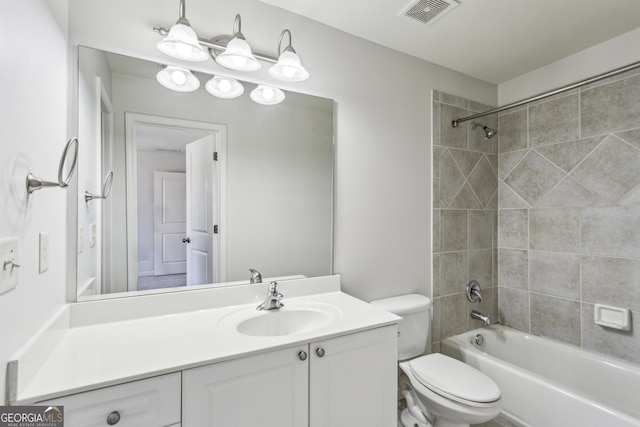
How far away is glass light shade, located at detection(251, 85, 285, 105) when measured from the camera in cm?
152

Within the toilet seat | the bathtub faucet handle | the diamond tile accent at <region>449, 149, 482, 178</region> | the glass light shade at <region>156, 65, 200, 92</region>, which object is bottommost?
the toilet seat

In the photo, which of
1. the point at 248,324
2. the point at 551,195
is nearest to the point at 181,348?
the point at 248,324

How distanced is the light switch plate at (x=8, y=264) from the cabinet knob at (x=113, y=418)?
15.9 inches

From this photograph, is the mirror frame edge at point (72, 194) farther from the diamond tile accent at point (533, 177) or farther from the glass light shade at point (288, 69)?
the diamond tile accent at point (533, 177)

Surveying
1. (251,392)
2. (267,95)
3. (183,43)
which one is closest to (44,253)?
(251,392)

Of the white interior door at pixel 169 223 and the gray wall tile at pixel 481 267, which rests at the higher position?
the white interior door at pixel 169 223

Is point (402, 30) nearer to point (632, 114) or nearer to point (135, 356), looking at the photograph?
point (632, 114)

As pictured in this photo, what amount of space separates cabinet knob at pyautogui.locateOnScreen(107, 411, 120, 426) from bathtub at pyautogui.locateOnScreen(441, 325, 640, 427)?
72.6 inches

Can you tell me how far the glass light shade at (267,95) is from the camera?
1.52 metres

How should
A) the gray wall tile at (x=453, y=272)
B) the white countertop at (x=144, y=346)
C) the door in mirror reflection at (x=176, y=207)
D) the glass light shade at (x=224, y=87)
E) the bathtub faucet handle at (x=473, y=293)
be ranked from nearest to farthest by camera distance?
the white countertop at (x=144, y=346) → the door in mirror reflection at (x=176, y=207) → the glass light shade at (x=224, y=87) → the gray wall tile at (x=453, y=272) → the bathtub faucet handle at (x=473, y=293)

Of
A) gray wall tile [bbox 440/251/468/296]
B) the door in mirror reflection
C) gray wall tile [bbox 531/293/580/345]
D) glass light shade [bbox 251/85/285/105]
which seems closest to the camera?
the door in mirror reflection

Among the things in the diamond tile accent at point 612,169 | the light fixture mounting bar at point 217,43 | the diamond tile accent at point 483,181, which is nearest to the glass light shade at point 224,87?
the light fixture mounting bar at point 217,43

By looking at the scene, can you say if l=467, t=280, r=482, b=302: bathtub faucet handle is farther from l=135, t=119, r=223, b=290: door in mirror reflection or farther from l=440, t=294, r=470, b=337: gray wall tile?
l=135, t=119, r=223, b=290: door in mirror reflection

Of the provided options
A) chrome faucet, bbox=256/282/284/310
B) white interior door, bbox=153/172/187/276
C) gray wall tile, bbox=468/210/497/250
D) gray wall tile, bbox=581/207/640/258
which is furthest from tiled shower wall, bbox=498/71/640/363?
white interior door, bbox=153/172/187/276
